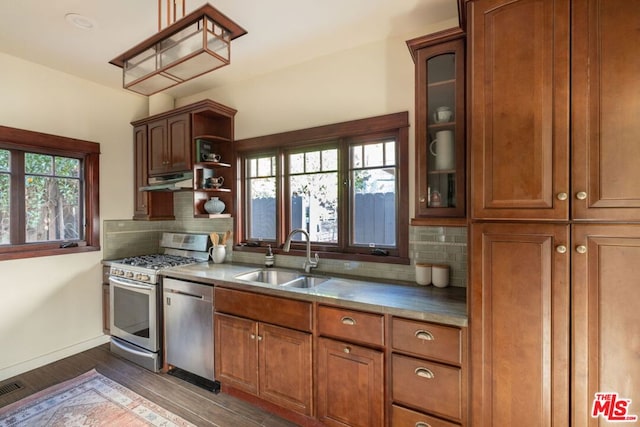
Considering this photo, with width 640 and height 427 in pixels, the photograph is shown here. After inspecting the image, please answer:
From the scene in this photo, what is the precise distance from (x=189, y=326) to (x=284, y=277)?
0.88 m

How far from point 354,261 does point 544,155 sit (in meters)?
1.53

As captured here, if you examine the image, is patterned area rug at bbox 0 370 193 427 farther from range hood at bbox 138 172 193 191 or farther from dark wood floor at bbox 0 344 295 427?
range hood at bbox 138 172 193 191

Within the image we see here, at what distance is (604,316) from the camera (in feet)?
4.27

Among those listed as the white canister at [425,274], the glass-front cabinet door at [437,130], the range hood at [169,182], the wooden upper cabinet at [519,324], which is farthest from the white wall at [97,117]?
the wooden upper cabinet at [519,324]

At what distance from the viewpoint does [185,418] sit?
217 centimetres

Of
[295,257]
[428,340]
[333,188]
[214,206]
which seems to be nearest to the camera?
[428,340]

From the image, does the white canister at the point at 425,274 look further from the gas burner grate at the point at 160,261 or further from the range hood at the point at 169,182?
the range hood at the point at 169,182

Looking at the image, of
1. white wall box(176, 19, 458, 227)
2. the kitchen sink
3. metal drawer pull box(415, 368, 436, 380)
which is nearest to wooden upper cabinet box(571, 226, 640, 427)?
metal drawer pull box(415, 368, 436, 380)

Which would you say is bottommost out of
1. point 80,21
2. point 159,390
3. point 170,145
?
point 159,390

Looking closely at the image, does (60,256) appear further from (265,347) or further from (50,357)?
(265,347)

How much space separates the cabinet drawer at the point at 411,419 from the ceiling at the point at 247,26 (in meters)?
2.49

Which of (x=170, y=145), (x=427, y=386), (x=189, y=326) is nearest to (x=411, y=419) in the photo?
(x=427, y=386)

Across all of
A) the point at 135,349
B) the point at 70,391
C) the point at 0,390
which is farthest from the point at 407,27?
the point at 0,390

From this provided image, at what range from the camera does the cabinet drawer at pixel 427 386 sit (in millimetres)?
1590
